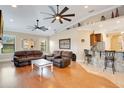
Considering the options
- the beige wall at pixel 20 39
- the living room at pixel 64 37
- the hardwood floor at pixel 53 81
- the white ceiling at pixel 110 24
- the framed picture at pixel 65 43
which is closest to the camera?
the hardwood floor at pixel 53 81

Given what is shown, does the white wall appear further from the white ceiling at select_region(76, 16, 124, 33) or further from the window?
the window

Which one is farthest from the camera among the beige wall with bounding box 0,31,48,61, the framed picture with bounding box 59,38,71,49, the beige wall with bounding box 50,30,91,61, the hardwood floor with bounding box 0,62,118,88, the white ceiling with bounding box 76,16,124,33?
the framed picture with bounding box 59,38,71,49

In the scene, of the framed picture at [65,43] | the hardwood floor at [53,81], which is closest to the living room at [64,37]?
the framed picture at [65,43]

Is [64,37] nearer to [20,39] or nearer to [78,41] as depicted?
[78,41]

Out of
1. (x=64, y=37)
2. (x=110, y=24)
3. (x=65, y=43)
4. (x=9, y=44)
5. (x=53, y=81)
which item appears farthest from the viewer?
(x=64, y=37)

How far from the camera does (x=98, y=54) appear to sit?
6449 mm

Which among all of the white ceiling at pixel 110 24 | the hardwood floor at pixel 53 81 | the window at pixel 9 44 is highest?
the white ceiling at pixel 110 24

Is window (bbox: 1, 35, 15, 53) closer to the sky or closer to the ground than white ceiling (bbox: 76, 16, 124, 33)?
closer to the ground

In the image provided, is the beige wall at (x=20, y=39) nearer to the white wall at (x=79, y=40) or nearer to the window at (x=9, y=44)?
the window at (x=9, y=44)

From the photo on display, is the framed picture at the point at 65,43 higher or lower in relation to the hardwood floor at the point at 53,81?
higher

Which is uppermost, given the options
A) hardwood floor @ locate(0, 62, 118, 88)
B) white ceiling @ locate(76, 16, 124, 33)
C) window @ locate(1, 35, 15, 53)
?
white ceiling @ locate(76, 16, 124, 33)

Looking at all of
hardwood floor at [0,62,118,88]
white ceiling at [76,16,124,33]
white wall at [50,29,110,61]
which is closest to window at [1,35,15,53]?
white wall at [50,29,110,61]

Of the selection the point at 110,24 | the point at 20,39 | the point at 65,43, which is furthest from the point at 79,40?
the point at 20,39

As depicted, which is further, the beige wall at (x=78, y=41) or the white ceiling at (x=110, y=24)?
the beige wall at (x=78, y=41)
